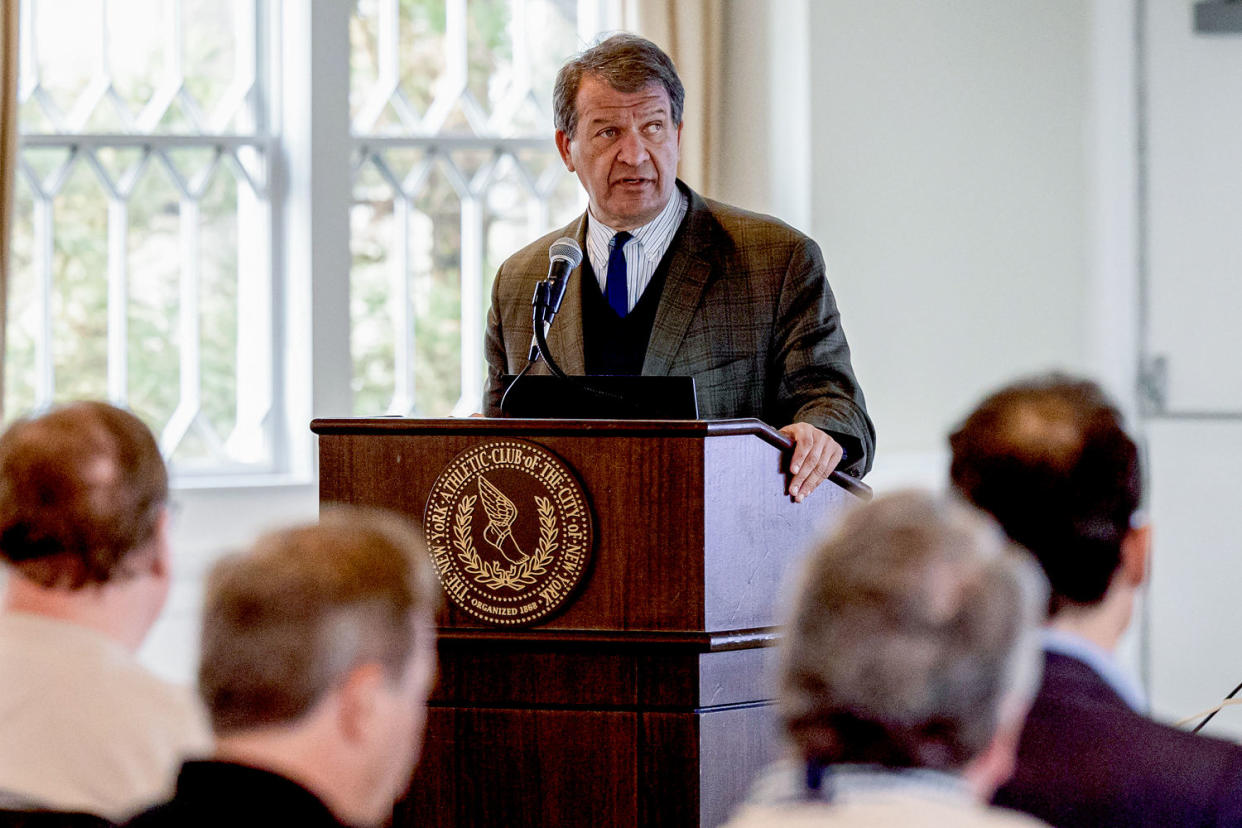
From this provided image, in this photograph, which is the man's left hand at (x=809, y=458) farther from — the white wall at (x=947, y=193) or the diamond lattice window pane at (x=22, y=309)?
the diamond lattice window pane at (x=22, y=309)

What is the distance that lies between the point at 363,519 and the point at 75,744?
60 centimetres

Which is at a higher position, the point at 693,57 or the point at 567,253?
the point at 693,57

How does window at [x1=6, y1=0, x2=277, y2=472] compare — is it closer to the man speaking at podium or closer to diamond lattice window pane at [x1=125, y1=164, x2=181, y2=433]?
diamond lattice window pane at [x1=125, y1=164, x2=181, y2=433]

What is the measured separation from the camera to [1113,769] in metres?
1.32

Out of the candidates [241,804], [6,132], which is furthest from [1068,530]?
[6,132]

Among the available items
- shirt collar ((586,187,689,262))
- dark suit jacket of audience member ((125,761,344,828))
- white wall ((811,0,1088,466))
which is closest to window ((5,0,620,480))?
white wall ((811,0,1088,466))

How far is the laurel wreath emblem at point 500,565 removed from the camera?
7.75 ft

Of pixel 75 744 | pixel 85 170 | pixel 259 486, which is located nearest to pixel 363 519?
pixel 75 744

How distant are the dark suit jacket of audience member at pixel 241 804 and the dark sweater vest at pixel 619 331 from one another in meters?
1.99

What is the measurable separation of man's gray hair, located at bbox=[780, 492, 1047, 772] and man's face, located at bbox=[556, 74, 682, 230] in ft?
6.70

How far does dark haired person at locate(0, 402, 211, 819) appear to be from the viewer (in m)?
1.66

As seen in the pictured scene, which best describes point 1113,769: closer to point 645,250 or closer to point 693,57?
point 645,250

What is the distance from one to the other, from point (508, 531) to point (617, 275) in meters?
0.93

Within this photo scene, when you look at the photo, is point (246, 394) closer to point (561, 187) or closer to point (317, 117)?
point (317, 117)
